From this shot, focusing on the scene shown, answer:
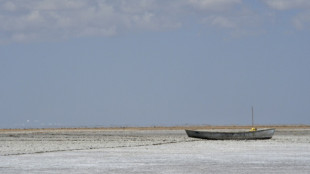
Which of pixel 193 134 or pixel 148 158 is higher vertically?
pixel 193 134

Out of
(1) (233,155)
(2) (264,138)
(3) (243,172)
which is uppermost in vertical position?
(2) (264,138)

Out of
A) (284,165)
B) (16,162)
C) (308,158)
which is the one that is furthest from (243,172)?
(16,162)

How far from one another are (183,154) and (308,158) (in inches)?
253

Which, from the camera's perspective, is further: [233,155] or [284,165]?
[233,155]

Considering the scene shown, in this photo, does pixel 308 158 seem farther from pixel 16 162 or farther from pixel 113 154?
pixel 16 162

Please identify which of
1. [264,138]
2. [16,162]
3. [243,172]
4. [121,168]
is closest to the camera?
[243,172]

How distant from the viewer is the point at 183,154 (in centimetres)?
3784

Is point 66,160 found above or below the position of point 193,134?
below

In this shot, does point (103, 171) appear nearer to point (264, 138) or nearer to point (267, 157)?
point (267, 157)

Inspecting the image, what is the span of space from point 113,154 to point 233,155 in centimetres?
582

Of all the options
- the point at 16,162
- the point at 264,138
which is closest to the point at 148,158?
the point at 16,162

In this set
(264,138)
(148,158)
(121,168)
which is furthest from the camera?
(264,138)

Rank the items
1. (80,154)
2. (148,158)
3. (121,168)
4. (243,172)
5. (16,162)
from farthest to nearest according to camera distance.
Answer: (80,154) → (148,158) → (16,162) → (121,168) → (243,172)

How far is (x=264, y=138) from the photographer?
55.7m
